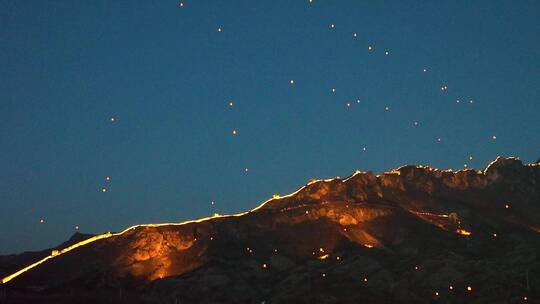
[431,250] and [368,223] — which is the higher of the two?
[368,223]

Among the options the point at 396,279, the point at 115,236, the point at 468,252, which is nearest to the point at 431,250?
the point at 468,252

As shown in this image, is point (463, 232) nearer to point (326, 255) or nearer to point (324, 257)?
point (326, 255)

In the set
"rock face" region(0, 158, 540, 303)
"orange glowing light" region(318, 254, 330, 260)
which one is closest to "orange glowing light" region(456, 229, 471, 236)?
"rock face" region(0, 158, 540, 303)

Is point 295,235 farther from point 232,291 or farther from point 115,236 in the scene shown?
point 115,236

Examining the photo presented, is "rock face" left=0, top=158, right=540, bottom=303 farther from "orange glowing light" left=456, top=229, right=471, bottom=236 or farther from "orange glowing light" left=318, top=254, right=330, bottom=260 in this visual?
"orange glowing light" left=456, top=229, right=471, bottom=236

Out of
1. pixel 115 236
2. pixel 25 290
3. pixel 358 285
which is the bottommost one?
pixel 358 285

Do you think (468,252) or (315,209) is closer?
(468,252)

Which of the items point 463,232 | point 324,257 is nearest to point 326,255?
point 324,257

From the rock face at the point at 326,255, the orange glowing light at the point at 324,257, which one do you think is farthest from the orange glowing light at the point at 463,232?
the orange glowing light at the point at 324,257
